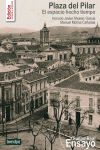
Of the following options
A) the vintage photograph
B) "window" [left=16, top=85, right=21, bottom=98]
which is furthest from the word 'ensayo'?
"window" [left=16, top=85, right=21, bottom=98]

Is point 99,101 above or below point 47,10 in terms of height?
below

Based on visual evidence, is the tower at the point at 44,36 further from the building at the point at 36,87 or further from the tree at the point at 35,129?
the tree at the point at 35,129

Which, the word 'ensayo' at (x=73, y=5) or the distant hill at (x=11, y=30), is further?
the distant hill at (x=11, y=30)

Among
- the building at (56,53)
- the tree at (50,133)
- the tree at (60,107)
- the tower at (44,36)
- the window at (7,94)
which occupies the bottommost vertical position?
the tree at (50,133)

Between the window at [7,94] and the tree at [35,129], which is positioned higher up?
the window at [7,94]

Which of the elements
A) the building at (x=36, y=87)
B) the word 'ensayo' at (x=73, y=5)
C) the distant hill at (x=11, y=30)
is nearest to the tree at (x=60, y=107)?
the building at (x=36, y=87)

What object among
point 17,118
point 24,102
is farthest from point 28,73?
point 17,118

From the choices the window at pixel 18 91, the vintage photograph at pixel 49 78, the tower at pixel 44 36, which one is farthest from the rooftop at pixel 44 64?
the window at pixel 18 91

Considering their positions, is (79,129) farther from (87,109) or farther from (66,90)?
(66,90)
